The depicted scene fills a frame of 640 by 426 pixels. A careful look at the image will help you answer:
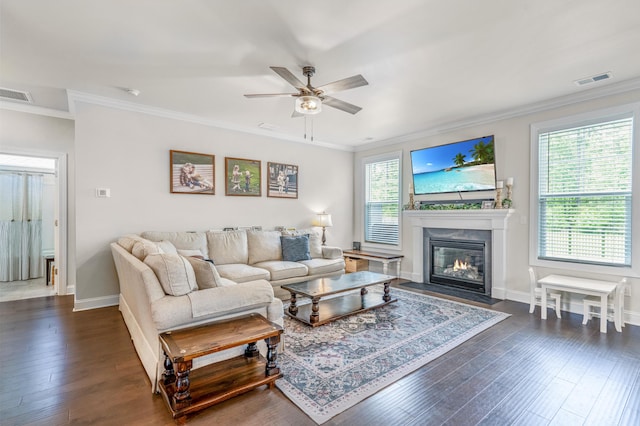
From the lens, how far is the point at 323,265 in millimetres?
4871

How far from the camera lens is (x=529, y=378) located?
2.37 meters

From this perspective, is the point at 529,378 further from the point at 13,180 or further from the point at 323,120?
the point at 13,180

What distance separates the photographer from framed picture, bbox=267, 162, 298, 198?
569 cm

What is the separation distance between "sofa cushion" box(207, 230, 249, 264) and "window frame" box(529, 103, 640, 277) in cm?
421

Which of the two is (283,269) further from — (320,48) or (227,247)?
(320,48)

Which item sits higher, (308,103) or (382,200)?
(308,103)

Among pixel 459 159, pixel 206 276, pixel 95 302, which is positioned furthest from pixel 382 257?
pixel 95 302

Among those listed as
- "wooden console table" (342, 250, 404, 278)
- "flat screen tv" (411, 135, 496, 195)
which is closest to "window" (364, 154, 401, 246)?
"wooden console table" (342, 250, 404, 278)

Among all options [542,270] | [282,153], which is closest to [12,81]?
[282,153]

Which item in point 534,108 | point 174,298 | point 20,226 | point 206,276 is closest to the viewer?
point 174,298

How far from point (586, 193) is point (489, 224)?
120cm

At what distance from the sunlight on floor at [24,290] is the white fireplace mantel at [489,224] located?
617 cm

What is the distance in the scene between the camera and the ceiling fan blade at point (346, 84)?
2.64m

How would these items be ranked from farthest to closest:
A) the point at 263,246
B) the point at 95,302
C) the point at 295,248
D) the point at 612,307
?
the point at 295,248 < the point at 263,246 < the point at 95,302 < the point at 612,307
